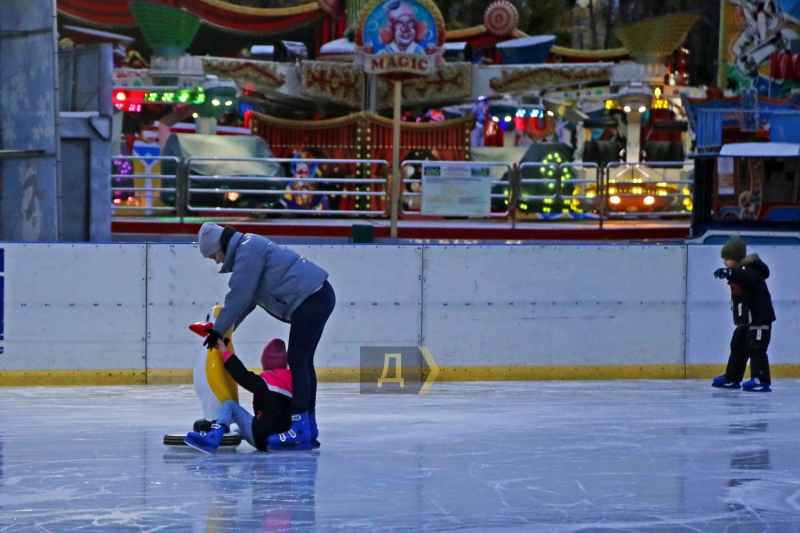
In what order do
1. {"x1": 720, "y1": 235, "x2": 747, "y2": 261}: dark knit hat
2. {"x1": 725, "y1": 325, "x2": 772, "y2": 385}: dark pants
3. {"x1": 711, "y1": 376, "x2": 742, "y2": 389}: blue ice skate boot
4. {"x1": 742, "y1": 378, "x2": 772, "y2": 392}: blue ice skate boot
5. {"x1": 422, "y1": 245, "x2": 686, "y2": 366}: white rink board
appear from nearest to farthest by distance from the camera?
{"x1": 720, "y1": 235, "x2": 747, "y2": 261}: dark knit hat, {"x1": 725, "y1": 325, "x2": 772, "y2": 385}: dark pants, {"x1": 742, "y1": 378, "x2": 772, "y2": 392}: blue ice skate boot, {"x1": 711, "y1": 376, "x2": 742, "y2": 389}: blue ice skate boot, {"x1": 422, "y1": 245, "x2": 686, "y2": 366}: white rink board

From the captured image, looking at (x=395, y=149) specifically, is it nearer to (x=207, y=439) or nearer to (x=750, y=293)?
(x=750, y=293)

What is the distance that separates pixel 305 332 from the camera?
598 centimetres

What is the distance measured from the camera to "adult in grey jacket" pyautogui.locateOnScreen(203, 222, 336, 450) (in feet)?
19.3

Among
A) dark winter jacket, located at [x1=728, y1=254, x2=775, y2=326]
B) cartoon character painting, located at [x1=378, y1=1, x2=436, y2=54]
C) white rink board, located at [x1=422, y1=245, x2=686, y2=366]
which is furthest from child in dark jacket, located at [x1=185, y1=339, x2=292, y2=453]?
cartoon character painting, located at [x1=378, y1=1, x2=436, y2=54]

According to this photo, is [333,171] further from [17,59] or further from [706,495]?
[706,495]

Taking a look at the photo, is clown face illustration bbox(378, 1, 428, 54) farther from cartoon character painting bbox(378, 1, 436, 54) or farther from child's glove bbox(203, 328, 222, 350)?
child's glove bbox(203, 328, 222, 350)

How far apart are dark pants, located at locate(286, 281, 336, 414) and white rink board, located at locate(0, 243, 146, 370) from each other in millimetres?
3779

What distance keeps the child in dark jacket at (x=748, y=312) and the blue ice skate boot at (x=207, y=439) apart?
428 centimetres

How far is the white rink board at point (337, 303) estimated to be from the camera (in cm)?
959

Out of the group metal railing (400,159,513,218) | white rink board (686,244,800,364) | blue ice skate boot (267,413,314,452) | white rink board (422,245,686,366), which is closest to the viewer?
blue ice skate boot (267,413,314,452)

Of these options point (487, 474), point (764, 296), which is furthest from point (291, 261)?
A: point (764, 296)

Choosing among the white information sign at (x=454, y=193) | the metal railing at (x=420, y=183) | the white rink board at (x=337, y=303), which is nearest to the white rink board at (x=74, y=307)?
the white rink board at (x=337, y=303)

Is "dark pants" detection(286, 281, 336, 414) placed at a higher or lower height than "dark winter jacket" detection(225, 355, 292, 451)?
higher

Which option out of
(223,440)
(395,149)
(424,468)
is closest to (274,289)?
(223,440)
